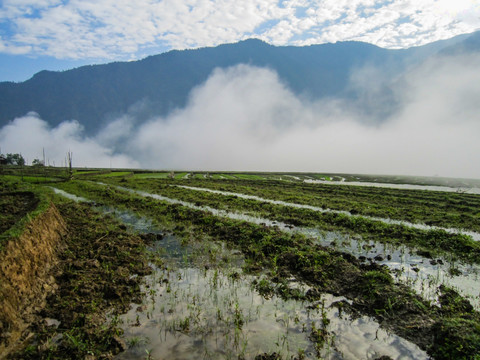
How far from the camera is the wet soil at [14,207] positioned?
43.3ft

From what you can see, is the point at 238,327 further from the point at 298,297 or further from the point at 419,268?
the point at 419,268

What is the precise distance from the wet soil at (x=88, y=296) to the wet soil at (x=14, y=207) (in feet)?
10.5

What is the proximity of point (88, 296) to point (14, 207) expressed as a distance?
50.6 feet

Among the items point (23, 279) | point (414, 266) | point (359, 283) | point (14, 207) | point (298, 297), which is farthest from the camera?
point (14, 207)

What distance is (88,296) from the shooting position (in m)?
7.55

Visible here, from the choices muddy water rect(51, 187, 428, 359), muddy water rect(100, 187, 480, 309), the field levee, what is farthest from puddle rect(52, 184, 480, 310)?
the field levee

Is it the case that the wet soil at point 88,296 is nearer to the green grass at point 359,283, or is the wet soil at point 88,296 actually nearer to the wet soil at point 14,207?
the wet soil at point 14,207

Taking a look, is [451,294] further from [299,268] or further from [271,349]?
[271,349]

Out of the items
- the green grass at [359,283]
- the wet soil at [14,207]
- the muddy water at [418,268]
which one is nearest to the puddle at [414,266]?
Result: the muddy water at [418,268]

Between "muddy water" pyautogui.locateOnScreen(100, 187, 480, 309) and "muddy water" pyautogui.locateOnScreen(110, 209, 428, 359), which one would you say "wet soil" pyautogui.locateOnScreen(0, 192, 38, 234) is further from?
"muddy water" pyautogui.locateOnScreen(100, 187, 480, 309)

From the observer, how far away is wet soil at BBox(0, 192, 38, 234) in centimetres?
1321

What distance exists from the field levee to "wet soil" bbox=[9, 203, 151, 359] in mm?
259

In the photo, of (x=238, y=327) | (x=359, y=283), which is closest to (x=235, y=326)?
(x=238, y=327)

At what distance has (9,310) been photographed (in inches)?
242
